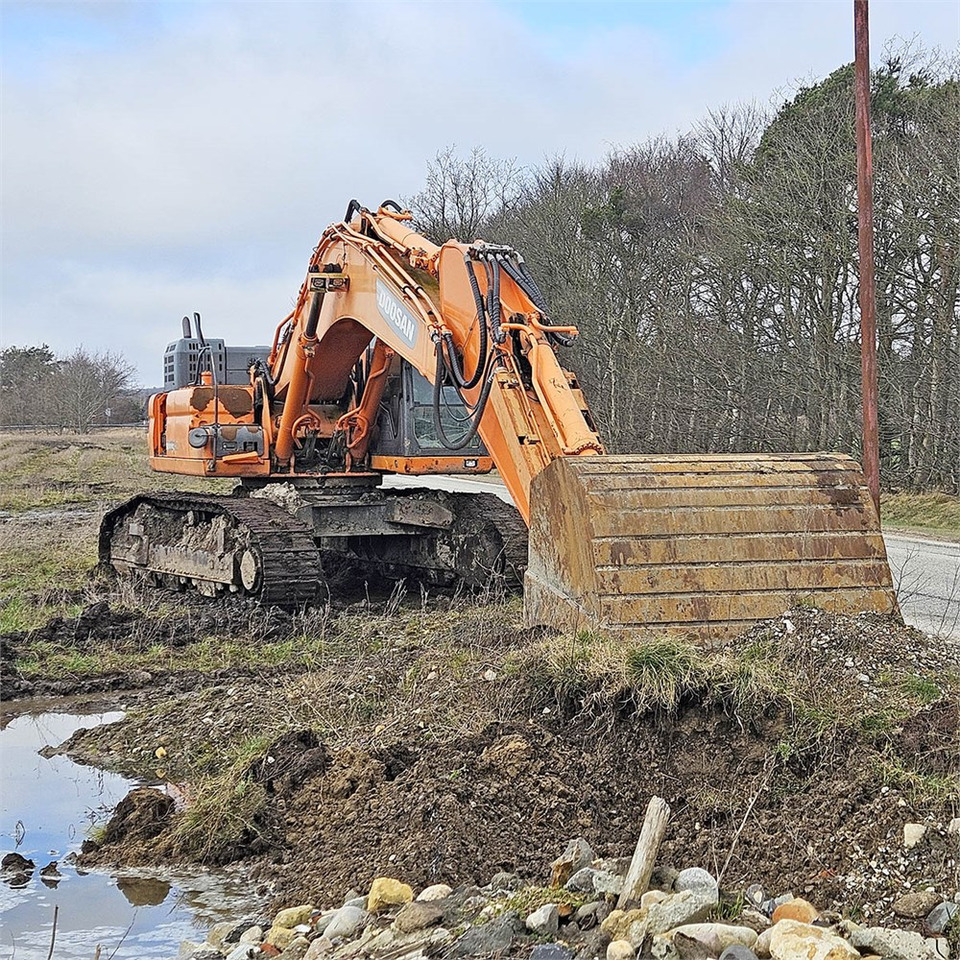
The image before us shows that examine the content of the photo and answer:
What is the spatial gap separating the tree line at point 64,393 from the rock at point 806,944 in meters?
48.9

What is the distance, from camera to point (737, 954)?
3727mm

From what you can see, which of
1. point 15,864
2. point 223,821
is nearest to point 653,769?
point 223,821

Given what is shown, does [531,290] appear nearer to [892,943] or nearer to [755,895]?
[755,895]

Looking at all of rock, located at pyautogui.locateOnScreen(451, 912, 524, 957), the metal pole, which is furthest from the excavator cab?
rock, located at pyautogui.locateOnScreen(451, 912, 524, 957)

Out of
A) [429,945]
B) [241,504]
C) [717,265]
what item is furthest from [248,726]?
[717,265]

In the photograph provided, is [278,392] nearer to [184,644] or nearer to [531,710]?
[184,644]

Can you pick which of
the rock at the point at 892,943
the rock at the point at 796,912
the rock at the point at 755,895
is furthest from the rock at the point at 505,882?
the rock at the point at 892,943

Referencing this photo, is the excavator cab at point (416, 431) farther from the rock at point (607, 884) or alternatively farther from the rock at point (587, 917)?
the rock at point (587, 917)

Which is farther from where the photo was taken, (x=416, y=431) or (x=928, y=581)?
(x=928, y=581)

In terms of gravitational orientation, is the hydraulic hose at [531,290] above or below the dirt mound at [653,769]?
above

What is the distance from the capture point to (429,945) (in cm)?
421

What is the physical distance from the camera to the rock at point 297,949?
4.42 m

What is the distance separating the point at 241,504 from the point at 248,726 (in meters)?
4.57

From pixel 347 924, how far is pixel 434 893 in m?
0.32
